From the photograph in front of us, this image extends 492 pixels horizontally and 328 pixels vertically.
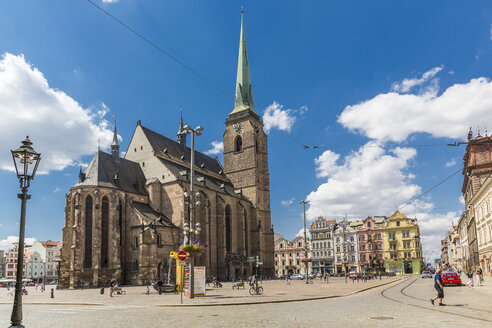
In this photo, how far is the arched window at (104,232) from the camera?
49.3m

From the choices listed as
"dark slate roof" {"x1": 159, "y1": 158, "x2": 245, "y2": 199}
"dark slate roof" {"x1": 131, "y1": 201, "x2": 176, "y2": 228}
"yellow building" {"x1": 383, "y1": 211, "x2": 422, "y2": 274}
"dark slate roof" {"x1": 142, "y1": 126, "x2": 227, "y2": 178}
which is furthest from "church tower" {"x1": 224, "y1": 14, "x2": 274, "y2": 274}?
"yellow building" {"x1": 383, "y1": 211, "x2": 422, "y2": 274}

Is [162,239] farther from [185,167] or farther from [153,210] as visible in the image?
[185,167]

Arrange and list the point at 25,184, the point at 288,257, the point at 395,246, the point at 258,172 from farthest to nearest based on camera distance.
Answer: the point at 288,257 → the point at 395,246 → the point at 258,172 → the point at 25,184

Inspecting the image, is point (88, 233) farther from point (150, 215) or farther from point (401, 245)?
point (401, 245)

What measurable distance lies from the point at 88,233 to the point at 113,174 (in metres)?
8.85

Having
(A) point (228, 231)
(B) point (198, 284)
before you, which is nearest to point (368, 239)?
(A) point (228, 231)

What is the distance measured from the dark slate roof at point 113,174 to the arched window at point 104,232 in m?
2.54

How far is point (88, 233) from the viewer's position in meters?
49.3

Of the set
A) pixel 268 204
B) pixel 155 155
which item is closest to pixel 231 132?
pixel 268 204

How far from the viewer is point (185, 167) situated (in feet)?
222

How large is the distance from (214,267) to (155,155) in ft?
63.2

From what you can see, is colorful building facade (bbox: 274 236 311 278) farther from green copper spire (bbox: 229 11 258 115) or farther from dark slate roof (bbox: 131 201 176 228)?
dark slate roof (bbox: 131 201 176 228)

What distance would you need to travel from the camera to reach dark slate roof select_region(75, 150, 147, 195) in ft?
170

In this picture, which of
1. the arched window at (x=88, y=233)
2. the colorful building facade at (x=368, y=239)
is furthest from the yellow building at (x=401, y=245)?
the arched window at (x=88, y=233)
